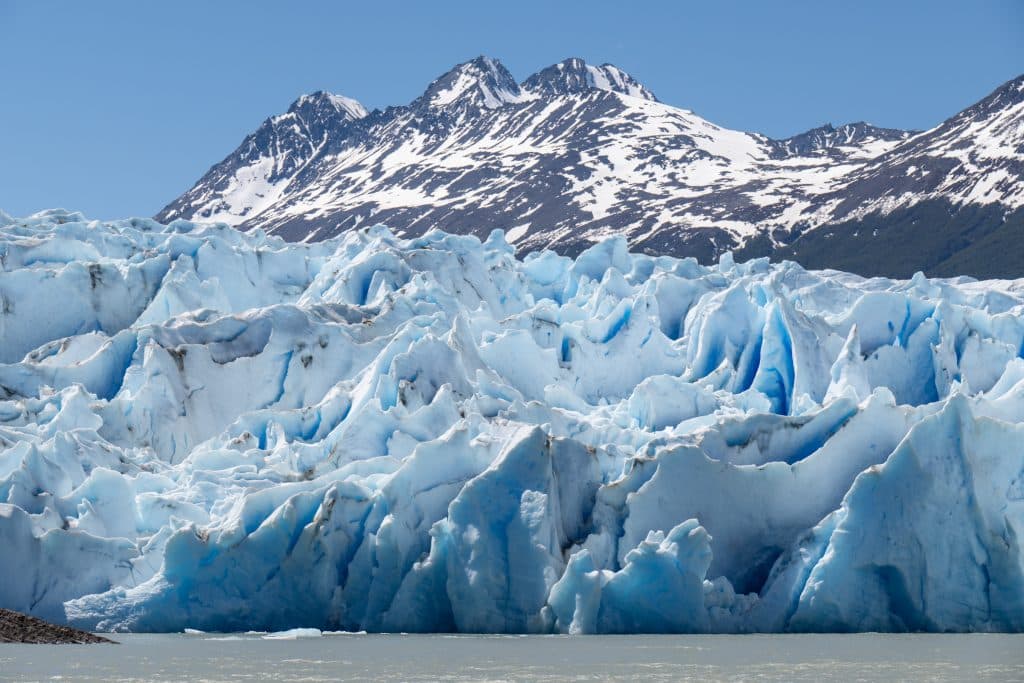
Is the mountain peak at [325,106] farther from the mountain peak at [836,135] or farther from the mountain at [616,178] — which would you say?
the mountain peak at [836,135]

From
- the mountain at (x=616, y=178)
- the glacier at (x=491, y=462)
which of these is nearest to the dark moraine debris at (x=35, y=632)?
the glacier at (x=491, y=462)

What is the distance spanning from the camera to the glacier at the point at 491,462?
57.4 feet

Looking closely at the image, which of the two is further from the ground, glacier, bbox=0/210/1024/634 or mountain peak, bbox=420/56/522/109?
mountain peak, bbox=420/56/522/109

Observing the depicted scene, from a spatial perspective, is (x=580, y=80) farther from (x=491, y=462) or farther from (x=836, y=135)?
(x=491, y=462)

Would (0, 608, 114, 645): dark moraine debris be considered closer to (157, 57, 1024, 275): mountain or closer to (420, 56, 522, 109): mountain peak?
(157, 57, 1024, 275): mountain

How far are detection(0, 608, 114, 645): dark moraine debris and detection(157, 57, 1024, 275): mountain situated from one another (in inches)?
2618

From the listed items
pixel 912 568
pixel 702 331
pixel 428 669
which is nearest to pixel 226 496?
pixel 428 669

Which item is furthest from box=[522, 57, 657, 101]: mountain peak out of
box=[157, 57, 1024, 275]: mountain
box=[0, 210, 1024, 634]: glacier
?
box=[0, 210, 1024, 634]: glacier

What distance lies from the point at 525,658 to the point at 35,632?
217 inches

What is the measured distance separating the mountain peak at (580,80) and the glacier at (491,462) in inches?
5357

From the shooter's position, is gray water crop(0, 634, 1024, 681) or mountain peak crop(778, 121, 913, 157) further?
mountain peak crop(778, 121, 913, 157)

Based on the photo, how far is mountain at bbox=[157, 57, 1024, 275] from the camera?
90875mm

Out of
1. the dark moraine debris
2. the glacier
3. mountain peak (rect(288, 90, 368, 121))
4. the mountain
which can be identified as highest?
mountain peak (rect(288, 90, 368, 121))

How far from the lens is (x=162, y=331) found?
24547 millimetres
